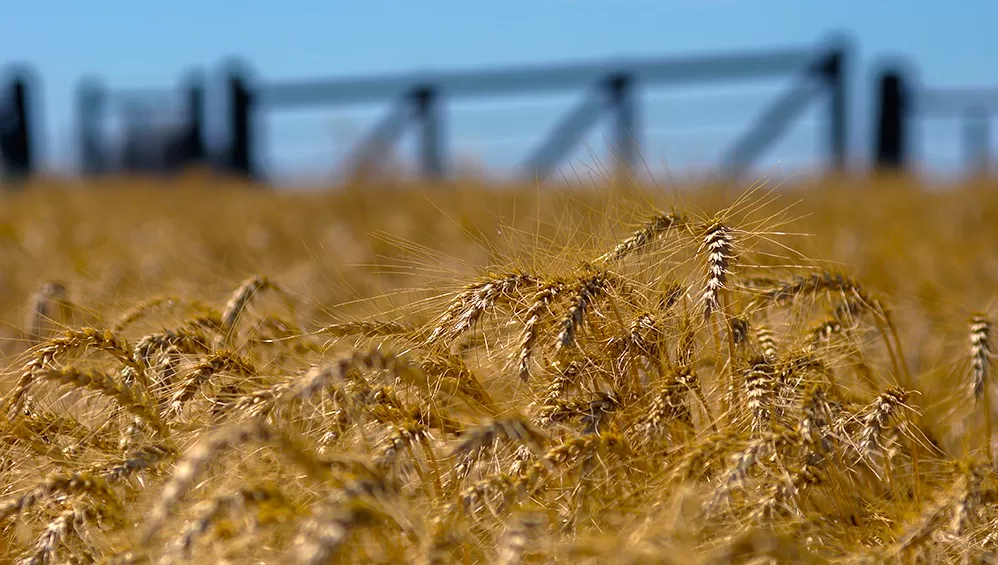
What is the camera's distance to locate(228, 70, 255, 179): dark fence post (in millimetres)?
12219

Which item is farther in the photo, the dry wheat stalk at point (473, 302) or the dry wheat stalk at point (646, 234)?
the dry wheat stalk at point (646, 234)

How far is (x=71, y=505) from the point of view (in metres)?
1.36

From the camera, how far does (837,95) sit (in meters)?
10.1

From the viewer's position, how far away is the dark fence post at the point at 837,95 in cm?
1008

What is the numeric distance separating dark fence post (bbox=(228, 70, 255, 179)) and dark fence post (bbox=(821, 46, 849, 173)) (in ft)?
21.2

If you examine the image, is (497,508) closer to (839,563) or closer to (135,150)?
(839,563)

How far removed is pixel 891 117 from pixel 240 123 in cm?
719

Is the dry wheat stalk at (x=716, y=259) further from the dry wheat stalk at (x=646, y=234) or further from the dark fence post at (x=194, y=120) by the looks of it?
the dark fence post at (x=194, y=120)

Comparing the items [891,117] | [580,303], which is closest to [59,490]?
[580,303]

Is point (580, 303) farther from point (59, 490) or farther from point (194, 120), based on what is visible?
point (194, 120)

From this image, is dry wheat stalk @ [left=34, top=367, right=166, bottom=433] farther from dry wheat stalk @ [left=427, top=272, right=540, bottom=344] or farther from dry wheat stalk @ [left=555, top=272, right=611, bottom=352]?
dry wheat stalk @ [left=555, top=272, right=611, bottom=352]

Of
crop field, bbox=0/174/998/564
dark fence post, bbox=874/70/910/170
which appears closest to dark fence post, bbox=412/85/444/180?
dark fence post, bbox=874/70/910/170

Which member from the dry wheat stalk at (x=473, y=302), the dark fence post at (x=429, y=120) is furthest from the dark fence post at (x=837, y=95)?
the dry wheat stalk at (x=473, y=302)

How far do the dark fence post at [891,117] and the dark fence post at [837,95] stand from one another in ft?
1.60
